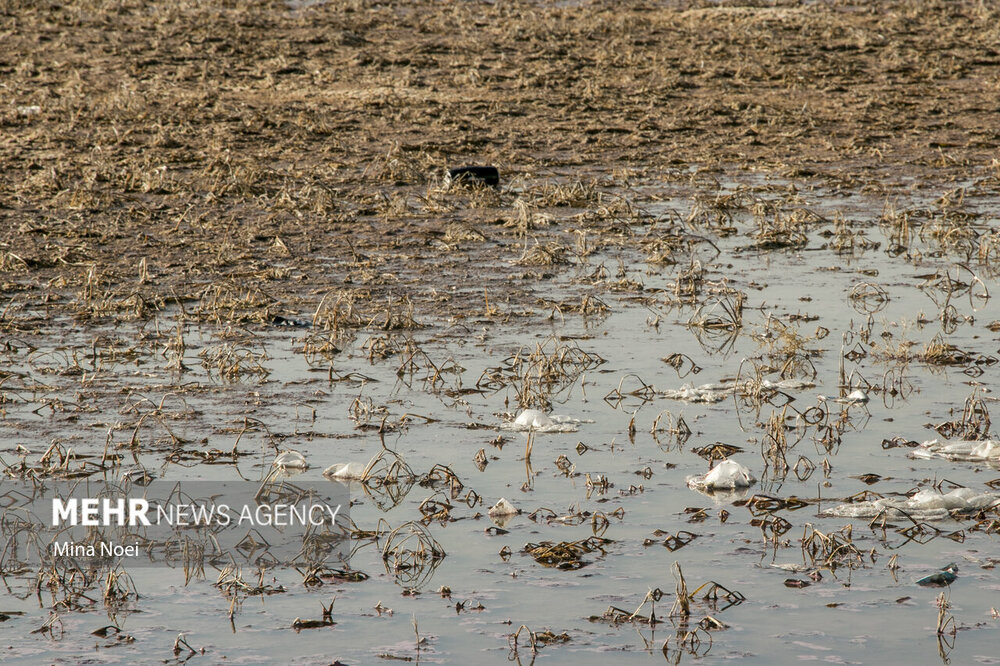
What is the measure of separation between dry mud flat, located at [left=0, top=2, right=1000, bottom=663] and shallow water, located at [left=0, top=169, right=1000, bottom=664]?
26 millimetres

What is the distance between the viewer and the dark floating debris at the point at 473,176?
15031mm

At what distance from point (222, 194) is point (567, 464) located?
791 cm

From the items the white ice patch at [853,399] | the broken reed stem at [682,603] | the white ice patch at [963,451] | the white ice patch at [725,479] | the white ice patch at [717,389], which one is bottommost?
the broken reed stem at [682,603]

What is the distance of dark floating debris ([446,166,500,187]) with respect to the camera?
1503 cm

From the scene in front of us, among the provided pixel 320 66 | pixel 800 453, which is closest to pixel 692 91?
pixel 320 66

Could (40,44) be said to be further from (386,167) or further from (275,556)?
(275,556)

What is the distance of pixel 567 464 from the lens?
7816mm

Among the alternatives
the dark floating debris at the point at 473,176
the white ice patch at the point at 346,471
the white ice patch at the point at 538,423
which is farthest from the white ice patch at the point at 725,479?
the dark floating debris at the point at 473,176

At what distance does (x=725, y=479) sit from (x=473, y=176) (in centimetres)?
807

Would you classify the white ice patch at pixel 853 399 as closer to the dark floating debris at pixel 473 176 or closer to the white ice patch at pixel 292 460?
the white ice patch at pixel 292 460

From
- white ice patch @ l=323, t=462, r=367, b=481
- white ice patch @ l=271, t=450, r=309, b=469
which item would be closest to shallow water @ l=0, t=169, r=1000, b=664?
white ice patch @ l=271, t=450, r=309, b=469

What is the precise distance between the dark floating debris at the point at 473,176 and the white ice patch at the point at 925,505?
27.8 feet

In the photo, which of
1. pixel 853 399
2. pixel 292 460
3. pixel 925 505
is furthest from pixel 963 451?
pixel 292 460

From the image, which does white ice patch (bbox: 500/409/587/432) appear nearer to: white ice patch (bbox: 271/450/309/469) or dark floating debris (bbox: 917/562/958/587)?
white ice patch (bbox: 271/450/309/469)
